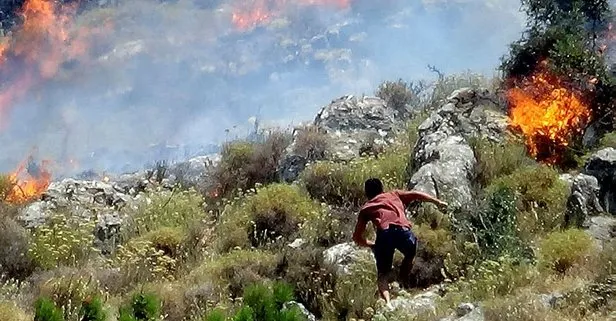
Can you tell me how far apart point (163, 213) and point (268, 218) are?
2.28 m

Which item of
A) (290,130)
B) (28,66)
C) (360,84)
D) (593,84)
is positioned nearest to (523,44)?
(593,84)

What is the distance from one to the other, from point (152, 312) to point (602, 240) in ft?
21.6

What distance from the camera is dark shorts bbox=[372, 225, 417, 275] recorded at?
894 centimetres

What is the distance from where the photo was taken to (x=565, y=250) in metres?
8.98

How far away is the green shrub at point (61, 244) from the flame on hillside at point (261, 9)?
19799mm

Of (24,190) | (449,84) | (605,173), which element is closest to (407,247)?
(605,173)

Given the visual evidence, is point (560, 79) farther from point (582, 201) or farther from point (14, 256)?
point (14, 256)

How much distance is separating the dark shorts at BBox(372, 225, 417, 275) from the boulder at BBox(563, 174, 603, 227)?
108 inches

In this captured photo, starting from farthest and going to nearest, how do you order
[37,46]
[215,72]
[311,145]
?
[37,46], [215,72], [311,145]

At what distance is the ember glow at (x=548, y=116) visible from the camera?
14.1 metres

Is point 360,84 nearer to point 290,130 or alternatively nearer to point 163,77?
point 163,77

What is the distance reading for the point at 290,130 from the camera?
18.1 meters

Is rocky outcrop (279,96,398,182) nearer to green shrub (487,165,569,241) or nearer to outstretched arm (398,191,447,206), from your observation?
green shrub (487,165,569,241)

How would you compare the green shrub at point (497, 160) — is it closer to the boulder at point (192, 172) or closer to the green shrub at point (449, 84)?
the green shrub at point (449, 84)
